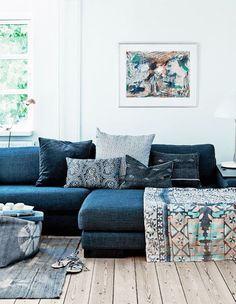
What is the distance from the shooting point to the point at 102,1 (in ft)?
17.9

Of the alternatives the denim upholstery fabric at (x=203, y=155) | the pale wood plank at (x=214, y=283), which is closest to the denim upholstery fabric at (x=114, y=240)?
the pale wood plank at (x=214, y=283)

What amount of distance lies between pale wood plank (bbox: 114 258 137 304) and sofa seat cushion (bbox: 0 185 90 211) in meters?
0.78

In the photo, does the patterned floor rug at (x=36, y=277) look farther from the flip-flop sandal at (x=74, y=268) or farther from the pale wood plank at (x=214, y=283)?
the pale wood plank at (x=214, y=283)

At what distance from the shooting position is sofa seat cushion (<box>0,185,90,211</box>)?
4.48m

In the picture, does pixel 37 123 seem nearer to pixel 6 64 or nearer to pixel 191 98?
pixel 6 64

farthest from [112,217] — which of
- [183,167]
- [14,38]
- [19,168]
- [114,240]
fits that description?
[14,38]

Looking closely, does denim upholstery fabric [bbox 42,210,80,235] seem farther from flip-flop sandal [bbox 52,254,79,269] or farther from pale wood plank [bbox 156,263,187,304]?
pale wood plank [bbox 156,263,187,304]

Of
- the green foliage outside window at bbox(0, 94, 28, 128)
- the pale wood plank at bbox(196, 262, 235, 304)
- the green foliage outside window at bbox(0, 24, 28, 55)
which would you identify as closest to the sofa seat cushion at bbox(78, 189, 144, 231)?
the pale wood plank at bbox(196, 262, 235, 304)

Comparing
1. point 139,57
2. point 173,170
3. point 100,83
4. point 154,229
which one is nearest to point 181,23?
point 139,57

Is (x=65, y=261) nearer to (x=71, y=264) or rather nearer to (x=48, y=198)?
(x=71, y=264)

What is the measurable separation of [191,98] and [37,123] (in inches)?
64.5

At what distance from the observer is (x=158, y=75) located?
550cm

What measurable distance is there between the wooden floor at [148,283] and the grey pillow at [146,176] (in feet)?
2.97

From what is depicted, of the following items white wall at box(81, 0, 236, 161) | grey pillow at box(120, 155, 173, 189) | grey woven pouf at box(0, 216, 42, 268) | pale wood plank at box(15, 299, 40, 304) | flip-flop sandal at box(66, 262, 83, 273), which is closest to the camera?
pale wood plank at box(15, 299, 40, 304)
